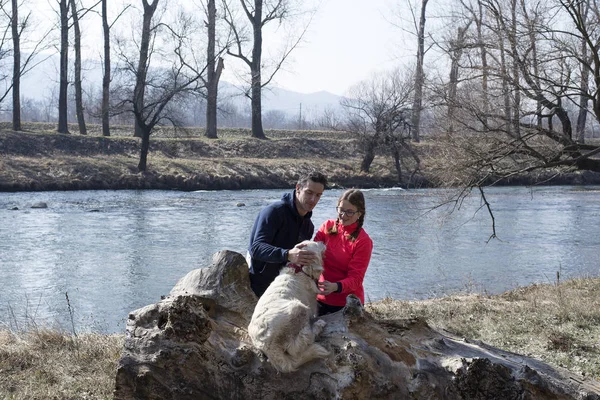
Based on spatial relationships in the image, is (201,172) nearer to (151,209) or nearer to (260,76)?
(151,209)

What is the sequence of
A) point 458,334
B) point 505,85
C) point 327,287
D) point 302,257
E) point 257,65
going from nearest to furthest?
1. point 302,257
2. point 327,287
3. point 458,334
4. point 505,85
5. point 257,65

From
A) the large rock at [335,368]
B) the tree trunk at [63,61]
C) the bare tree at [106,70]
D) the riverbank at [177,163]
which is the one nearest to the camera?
the large rock at [335,368]

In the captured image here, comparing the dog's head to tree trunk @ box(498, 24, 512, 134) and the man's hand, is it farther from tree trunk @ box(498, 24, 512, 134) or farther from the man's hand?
tree trunk @ box(498, 24, 512, 134)

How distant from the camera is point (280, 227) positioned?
5.34 m

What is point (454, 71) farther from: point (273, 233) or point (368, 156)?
point (368, 156)

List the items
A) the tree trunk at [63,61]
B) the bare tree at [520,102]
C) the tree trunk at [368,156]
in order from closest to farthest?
1. the bare tree at [520,102]
2. the tree trunk at [368,156]
3. the tree trunk at [63,61]

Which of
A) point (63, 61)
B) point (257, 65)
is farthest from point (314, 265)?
point (257, 65)

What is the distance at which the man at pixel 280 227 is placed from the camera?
5.19m

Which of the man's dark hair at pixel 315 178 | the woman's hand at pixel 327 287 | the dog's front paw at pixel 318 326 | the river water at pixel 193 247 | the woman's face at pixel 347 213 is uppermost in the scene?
the man's dark hair at pixel 315 178

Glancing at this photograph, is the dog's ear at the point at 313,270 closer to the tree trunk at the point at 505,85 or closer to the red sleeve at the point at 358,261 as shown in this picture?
the red sleeve at the point at 358,261

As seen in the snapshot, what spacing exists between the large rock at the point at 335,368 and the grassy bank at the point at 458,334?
20.3 inches

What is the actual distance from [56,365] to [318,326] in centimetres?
271

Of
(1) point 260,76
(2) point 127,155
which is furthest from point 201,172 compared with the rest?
(1) point 260,76

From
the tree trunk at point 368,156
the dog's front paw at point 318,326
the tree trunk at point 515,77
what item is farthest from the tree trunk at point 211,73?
the dog's front paw at point 318,326
